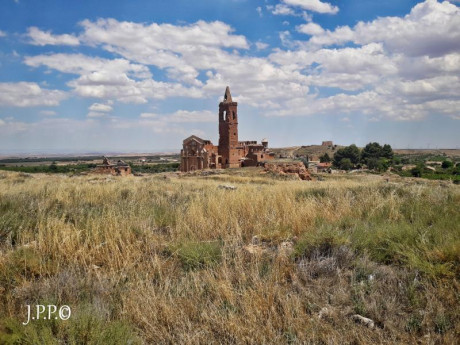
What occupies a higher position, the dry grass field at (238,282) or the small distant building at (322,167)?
the dry grass field at (238,282)

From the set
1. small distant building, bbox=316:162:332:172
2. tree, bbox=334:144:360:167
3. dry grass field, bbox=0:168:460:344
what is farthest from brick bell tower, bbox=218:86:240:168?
dry grass field, bbox=0:168:460:344

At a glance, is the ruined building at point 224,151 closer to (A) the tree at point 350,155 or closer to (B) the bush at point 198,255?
(A) the tree at point 350,155

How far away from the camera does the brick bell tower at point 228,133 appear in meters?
52.6

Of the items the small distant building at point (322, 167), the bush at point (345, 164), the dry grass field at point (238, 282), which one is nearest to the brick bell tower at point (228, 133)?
the small distant building at point (322, 167)

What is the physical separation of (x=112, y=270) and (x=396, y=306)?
2.95 meters

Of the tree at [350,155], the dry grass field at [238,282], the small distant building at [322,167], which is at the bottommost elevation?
the small distant building at [322,167]

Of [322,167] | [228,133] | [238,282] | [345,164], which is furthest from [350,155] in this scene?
[238,282]

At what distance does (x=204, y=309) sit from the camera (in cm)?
258

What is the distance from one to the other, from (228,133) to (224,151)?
3.29 meters

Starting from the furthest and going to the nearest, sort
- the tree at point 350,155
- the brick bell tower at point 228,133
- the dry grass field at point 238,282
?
the tree at point 350,155, the brick bell tower at point 228,133, the dry grass field at point 238,282

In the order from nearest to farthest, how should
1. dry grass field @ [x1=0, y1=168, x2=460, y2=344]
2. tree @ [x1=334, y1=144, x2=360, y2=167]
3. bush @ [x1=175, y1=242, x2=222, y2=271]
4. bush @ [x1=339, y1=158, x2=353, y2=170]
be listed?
dry grass field @ [x1=0, y1=168, x2=460, y2=344]
bush @ [x1=175, y1=242, x2=222, y2=271]
bush @ [x1=339, y1=158, x2=353, y2=170]
tree @ [x1=334, y1=144, x2=360, y2=167]

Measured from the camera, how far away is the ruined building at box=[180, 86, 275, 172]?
5044cm

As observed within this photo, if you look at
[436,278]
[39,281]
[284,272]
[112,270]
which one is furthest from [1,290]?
[436,278]

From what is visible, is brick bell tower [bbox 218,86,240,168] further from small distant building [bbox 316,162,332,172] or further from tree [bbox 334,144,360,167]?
tree [bbox 334,144,360,167]
